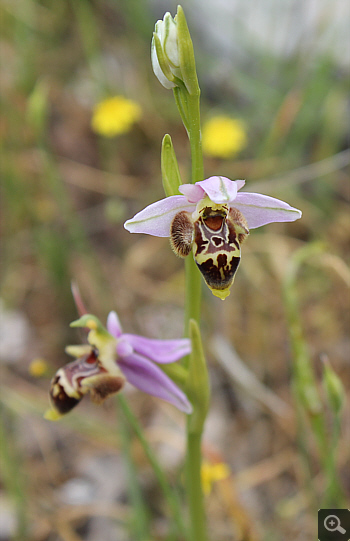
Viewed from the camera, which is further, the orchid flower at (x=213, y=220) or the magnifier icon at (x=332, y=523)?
the magnifier icon at (x=332, y=523)

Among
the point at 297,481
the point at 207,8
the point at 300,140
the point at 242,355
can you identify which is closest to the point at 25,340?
the point at 242,355

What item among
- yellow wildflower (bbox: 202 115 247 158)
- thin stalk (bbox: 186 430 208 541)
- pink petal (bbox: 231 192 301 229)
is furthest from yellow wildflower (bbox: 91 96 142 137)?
thin stalk (bbox: 186 430 208 541)

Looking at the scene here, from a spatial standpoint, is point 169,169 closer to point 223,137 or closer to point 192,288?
point 192,288

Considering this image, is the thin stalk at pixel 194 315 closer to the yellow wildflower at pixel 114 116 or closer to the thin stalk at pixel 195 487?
the thin stalk at pixel 195 487

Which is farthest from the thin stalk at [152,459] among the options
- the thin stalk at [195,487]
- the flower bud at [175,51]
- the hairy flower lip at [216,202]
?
the flower bud at [175,51]

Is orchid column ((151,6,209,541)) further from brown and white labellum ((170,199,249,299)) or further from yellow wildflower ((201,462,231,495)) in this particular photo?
yellow wildflower ((201,462,231,495))

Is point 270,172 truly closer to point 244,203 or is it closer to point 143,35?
point 143,35
